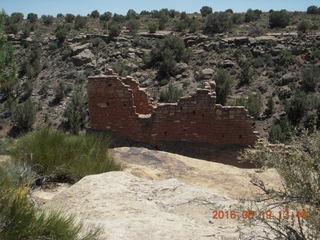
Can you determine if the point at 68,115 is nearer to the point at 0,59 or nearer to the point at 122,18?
the point at 0,59

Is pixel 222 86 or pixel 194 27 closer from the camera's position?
pixel 222 86

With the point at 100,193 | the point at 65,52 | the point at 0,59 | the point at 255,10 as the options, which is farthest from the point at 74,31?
the point at 100,193

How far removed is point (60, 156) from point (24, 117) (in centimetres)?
1902

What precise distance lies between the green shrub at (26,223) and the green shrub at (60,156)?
2.48 metres

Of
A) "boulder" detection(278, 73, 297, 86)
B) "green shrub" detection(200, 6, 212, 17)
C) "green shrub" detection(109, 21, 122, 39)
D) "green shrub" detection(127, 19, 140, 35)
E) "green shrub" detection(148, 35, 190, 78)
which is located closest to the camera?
"boulder" detection(278, 73, 297, 86)

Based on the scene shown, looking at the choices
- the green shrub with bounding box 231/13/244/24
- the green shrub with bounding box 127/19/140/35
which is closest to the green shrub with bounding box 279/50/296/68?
the green shrub with bounding box 231/13/244/24

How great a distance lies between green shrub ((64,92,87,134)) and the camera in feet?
75.2

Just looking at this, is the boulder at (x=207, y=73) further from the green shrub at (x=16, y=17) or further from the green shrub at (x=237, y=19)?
the green shrub at (x=16, y=17)

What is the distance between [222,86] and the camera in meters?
23.7

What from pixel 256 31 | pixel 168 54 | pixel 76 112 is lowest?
pixel 76 112

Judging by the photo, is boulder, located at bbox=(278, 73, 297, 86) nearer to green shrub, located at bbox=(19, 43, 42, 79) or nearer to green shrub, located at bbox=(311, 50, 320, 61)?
green shrub, located at bbox=(311, 50, 320, 61)

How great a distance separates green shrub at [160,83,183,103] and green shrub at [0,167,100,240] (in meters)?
19.9

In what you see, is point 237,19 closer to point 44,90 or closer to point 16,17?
point 44,90

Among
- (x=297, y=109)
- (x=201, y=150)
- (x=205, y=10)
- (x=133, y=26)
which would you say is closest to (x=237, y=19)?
(x=205, y=10)
